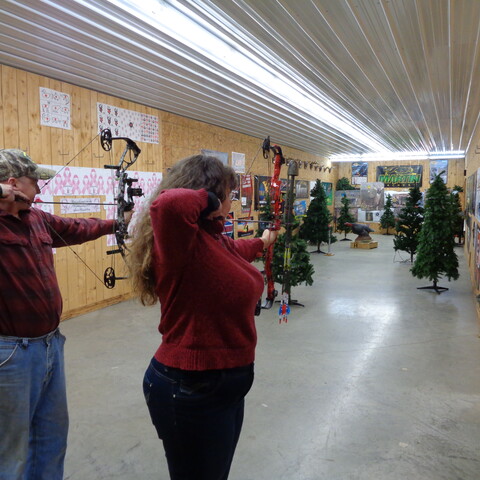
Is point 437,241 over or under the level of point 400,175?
under

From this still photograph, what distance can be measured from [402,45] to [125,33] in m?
2.89

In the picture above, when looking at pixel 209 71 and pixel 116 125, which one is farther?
pixel 116 125

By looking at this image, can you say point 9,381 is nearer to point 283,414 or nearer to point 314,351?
point 283,414

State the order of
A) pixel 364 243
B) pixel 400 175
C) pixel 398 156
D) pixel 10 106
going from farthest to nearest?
pixel 400 175, pixel 398 156, pixel 364 243, pixel 10 106

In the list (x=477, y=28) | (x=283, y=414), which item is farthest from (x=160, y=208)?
(x=477, y=28)

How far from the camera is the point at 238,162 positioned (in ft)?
31.6

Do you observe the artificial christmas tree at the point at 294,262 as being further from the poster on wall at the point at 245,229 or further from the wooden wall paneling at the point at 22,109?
the poster on wall at the point at 245,229

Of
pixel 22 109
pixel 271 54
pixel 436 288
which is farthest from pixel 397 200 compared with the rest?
pixel 22 109

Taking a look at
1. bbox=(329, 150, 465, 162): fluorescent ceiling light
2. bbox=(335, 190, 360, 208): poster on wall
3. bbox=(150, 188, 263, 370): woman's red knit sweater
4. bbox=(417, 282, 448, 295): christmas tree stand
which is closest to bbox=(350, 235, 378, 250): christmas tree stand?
bbox=(329, 150, 465, 162): fluorescent ceiling light

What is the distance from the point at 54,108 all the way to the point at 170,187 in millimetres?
4544

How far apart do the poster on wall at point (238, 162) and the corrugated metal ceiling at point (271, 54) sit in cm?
160

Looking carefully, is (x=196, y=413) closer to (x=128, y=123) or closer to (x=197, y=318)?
(x=197, y=318)

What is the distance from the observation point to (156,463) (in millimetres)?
2500

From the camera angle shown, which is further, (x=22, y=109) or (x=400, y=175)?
(x=400, y=175)
